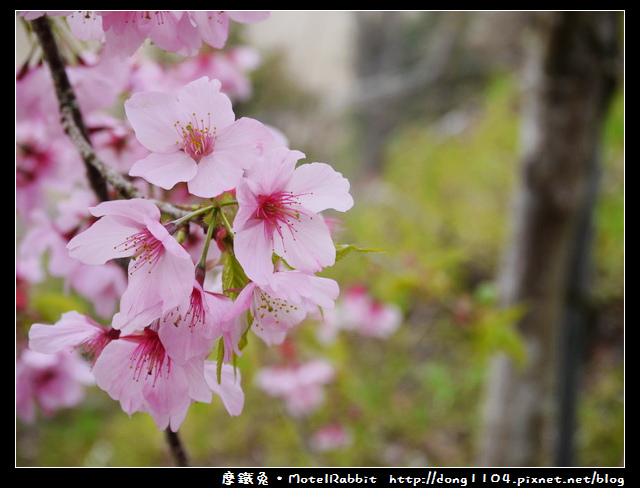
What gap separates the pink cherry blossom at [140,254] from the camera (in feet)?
0.94

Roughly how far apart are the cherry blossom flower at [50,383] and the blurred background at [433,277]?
7 cm

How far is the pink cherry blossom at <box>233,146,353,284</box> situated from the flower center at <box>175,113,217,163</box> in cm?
3

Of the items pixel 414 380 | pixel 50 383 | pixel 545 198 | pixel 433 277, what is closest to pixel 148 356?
pixel 50 383

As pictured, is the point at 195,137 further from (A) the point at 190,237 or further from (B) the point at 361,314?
(B) the point at 361,314

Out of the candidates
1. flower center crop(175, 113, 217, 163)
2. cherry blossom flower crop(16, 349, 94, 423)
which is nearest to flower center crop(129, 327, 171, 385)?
flower center crop(175, 113, 217, 163)

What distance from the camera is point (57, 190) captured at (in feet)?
1.92

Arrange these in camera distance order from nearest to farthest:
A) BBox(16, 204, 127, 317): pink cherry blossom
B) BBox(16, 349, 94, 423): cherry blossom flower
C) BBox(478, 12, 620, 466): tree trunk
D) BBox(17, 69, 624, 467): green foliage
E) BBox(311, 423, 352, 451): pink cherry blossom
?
BBox(16, 204, 127, 317): pink cherry blossom < BBox(16, 349, 94, 423): cherry blossom flower < BBox(478, 12, 620, 466): tree trunk < BBox(311, 423, 352, 451): pink cherry blossom < BBox(17, 69, 624, 467): green foliage

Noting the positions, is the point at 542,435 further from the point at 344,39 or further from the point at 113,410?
the point at 344,39

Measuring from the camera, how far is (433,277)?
44.9 inches

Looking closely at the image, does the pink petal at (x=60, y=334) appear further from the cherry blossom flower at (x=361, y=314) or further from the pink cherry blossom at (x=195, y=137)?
the cherry blossom flower at (x=361, y=314)

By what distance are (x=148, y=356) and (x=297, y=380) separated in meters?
1.04

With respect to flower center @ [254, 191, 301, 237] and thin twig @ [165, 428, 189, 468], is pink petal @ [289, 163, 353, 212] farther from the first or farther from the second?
thin twig @ [165, 428, 189, 468]

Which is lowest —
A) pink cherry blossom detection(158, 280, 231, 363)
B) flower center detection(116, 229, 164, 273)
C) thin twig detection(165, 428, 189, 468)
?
thin twig detection(165, 428, 189, 468)

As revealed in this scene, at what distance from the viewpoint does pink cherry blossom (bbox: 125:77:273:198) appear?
30 cm
